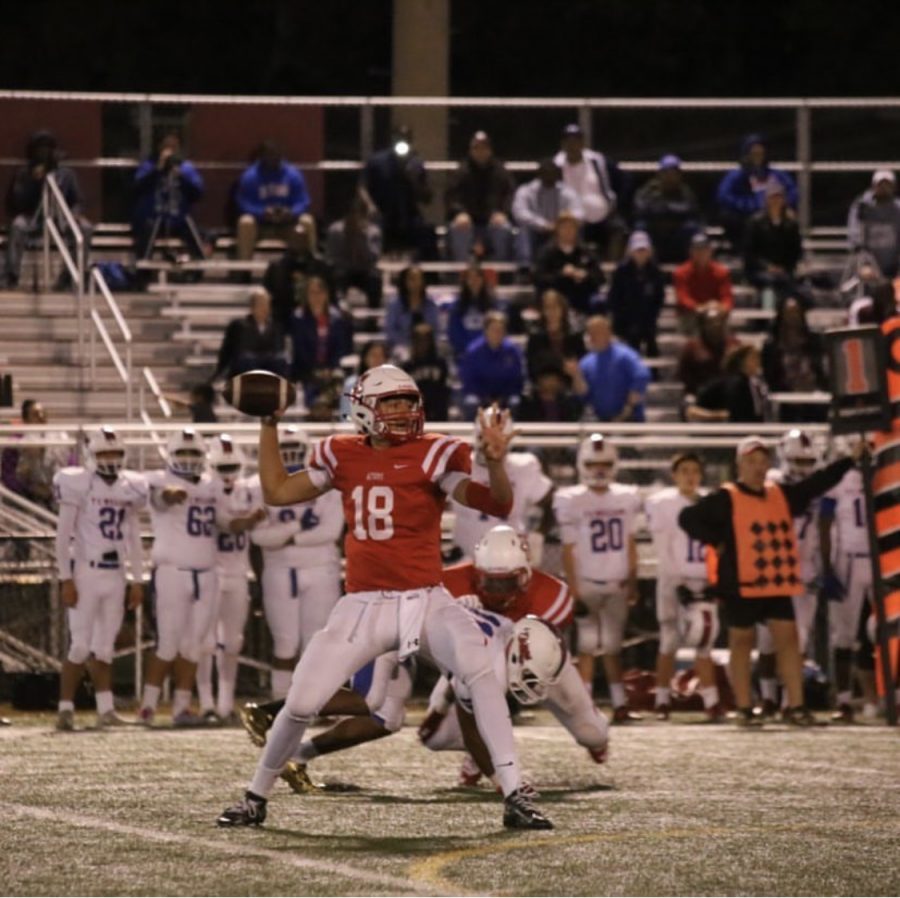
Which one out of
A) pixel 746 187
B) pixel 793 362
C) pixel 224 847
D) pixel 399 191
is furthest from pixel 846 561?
pixel 224 847

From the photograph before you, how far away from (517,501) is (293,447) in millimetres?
1399

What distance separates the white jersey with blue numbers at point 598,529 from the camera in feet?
49.0

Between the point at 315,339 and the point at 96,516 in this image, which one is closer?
the point at 96,516

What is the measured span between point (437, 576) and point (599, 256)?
10448 mm

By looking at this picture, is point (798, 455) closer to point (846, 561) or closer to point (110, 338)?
point (846, 561)

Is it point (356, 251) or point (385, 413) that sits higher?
point (356, 251)

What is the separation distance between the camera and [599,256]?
19.5 meters

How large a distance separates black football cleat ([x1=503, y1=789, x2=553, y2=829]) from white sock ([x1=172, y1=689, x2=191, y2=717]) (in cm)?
543

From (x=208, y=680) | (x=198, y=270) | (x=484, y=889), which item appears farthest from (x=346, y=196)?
(x=484, y=889)

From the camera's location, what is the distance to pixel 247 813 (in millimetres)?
9070

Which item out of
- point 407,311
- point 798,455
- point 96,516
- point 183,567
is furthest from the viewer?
point 407,311

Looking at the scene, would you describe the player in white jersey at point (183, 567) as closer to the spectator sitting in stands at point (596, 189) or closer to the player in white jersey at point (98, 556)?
the player in white jersey at point (98, 556)

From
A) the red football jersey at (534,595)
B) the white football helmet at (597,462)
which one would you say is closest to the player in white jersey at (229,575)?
the white football helmet at (597,462)

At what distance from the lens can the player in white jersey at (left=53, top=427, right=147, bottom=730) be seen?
14125mm
